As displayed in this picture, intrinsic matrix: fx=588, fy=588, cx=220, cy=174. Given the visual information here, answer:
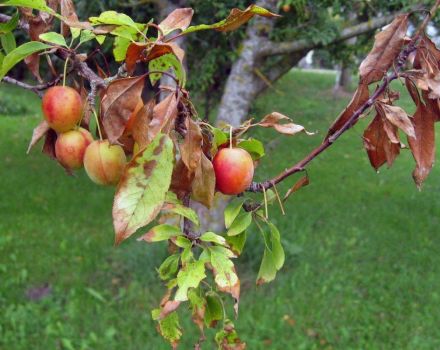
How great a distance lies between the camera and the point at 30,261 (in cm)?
442

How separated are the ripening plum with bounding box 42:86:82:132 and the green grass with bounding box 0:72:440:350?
Result: 201 centimetres

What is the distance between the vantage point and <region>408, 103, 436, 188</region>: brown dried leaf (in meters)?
0.84

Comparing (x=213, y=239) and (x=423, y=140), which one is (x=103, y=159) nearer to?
(x=213, y=239)

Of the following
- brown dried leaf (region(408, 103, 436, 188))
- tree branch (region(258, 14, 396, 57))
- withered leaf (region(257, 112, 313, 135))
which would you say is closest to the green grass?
tree branch (region(258, 14, 396, 57))

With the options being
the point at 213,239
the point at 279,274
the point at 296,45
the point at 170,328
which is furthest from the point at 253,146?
the point at 279,274

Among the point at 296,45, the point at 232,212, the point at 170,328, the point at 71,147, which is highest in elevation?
the point at 71,147

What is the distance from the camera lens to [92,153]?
29.8 inches

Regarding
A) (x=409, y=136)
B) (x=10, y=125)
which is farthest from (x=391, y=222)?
(x=10, y=125)

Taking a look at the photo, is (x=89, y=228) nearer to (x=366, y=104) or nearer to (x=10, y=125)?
(x=366, y=104)

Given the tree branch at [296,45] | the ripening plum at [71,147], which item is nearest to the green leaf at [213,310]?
the ripening plum at [71,147]

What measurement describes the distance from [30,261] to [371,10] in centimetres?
310

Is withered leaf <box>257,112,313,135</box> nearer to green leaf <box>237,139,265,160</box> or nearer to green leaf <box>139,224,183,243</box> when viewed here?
green leaf <box>237,139,265,160</box>

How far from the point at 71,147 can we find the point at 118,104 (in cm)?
13

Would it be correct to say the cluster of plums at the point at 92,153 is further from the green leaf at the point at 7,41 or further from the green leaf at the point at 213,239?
the green leaf at the point at 7,41
